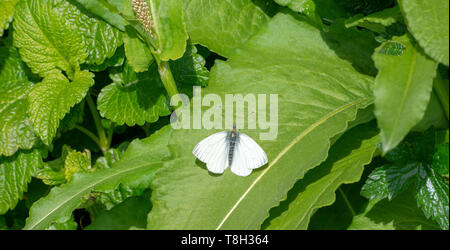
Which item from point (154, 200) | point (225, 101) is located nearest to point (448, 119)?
point (225, 101)

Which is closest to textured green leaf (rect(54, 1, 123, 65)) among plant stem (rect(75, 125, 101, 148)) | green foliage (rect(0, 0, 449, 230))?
green foliage (rect(0, 0, 449, 230))

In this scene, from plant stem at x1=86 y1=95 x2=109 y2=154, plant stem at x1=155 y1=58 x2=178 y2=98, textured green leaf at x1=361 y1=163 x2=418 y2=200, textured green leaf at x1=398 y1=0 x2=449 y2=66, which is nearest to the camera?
textured green leaf at x1=398 y1=0 x2=449 y2=66

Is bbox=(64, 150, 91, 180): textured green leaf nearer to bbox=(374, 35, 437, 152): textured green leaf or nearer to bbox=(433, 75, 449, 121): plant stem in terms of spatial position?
bbox=(374, 35, 437, 152): textured green leaf

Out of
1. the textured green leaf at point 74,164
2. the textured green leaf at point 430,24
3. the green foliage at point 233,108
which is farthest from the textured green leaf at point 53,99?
the textured green leaf at point 430,24

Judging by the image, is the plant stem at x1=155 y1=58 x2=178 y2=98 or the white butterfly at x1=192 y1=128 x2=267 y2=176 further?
the plant stem at x1=155 y1=58 x2=178 y2=98
